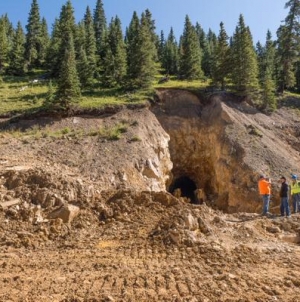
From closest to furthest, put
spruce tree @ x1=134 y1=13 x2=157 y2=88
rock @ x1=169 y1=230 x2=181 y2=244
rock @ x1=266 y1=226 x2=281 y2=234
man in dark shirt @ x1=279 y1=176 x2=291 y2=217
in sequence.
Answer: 1. rock @ x1=169 y1=230 x2=181 y2=244
2. rock @ x1=266 y1=226 x2=281 y2=234
3. man in dark shirt @ x1=279 y1=176 x2=291 y2=217
4. spruce tree @ x1=134 y1=13 x2=157 y2=88

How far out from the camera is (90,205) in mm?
13719

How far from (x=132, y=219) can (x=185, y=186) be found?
19719 millimetres

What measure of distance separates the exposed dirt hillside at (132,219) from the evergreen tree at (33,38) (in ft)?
101

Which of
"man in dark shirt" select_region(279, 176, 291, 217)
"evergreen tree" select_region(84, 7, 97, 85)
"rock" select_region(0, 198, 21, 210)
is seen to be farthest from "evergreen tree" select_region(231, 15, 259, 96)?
"rock" select_region(0, 198, 21, 210)

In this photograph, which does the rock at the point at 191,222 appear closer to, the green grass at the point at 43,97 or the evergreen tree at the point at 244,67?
the green grass at the point at 43,97

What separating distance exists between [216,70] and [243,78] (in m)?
3.30

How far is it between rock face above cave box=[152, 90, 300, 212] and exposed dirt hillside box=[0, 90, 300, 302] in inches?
4.6

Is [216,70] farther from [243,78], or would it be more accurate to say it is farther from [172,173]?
[172,173]

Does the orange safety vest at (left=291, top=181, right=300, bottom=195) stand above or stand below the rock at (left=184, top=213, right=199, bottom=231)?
above

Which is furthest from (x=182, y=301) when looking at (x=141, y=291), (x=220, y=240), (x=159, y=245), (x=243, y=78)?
(x=243, y=78)

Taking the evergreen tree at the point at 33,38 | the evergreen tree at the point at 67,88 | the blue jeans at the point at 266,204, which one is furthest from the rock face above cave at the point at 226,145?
the evergreen tree at the point at 33,38

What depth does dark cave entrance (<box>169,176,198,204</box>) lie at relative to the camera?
31.1 m

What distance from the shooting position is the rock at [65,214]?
12796mm

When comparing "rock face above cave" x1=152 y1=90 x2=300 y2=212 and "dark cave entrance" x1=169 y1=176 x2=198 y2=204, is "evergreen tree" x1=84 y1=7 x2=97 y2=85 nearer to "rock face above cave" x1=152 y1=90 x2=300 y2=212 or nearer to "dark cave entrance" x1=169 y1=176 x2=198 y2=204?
"rock face above cave" x1=152 y1=90 x2=300 y2=212
